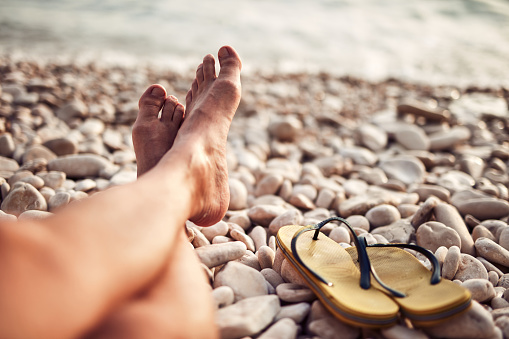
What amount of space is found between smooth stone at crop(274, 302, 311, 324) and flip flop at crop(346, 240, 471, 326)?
233 mm

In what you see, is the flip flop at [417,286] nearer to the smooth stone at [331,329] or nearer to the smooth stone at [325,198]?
the smooth stone at [331,329]

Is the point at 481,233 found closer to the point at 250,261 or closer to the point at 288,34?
the point at 250,261

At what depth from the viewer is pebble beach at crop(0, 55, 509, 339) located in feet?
3.79

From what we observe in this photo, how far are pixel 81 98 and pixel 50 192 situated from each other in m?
1.82

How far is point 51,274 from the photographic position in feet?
2.30

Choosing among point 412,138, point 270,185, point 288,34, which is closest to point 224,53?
point 270,185

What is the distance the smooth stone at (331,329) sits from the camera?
1.01m

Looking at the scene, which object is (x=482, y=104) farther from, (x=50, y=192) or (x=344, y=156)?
(x=50, y=192)

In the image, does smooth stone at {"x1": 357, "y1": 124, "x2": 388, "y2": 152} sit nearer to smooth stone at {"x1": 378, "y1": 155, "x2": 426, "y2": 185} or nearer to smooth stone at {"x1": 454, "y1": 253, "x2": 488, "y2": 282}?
smooth stone at {"x1": 378, "y1": 155, "x2": 426, "y2": 185}

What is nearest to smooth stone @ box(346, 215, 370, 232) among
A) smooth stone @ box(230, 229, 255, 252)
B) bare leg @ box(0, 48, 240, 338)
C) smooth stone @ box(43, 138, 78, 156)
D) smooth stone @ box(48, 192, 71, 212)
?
smooth stone @ box(230, 229, 255, 252)

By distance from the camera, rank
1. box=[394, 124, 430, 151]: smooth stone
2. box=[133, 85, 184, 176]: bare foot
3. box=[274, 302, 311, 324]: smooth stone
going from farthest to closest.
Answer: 1. box=[394, 124, 430, 151]: smooth stone
2. box=[133, 85, 184, 176]: bare foot
3. box=[274, 302, 311, 324]: smooth stone

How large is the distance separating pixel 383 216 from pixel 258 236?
0.65 meters

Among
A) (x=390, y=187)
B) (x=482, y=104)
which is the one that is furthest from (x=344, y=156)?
(x=482, y=104)

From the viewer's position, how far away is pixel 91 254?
2.49 ft
